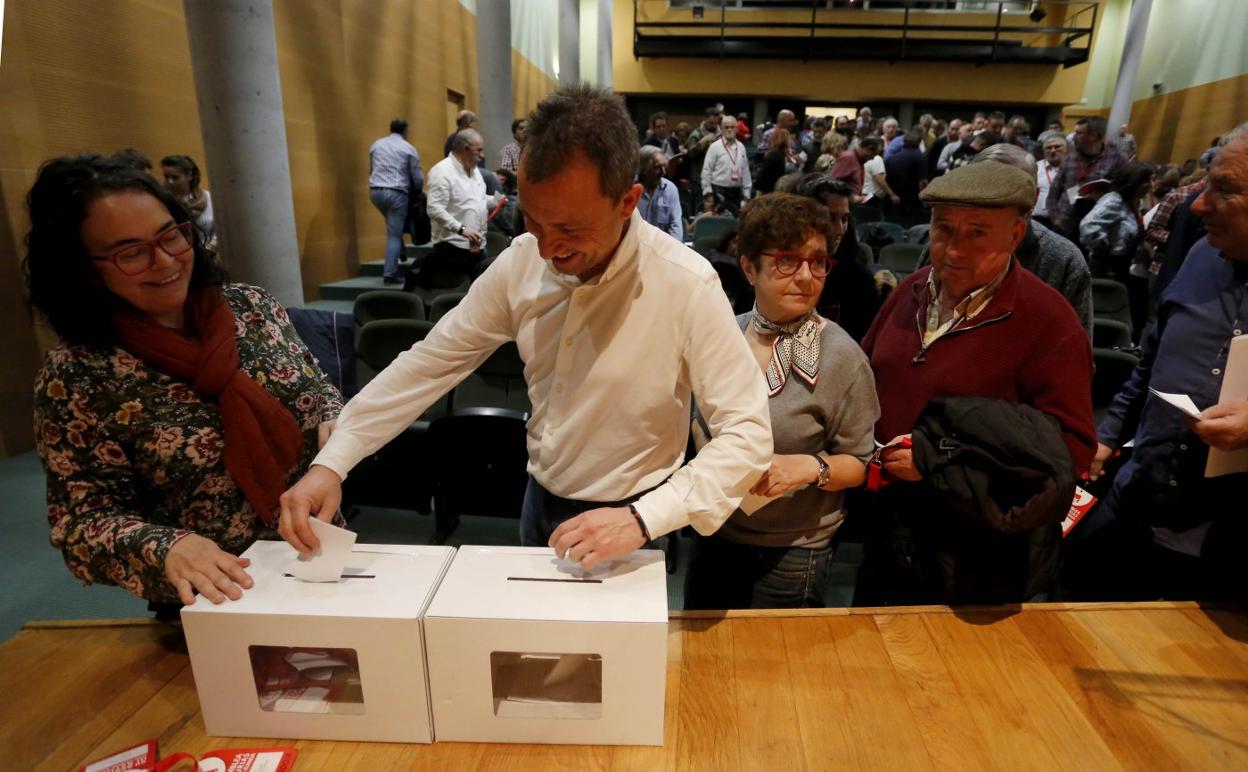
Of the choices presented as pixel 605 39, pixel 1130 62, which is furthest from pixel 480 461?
pixel 1130 62

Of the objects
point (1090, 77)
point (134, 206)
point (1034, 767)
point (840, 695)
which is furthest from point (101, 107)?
point (1090, 77)

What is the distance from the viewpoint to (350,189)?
7.34 metres

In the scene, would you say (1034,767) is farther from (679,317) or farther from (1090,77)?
(1090,77)

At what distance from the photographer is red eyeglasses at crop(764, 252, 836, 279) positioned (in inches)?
56.6

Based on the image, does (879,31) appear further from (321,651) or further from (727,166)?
(321,651)

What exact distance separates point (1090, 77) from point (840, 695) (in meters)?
19.9

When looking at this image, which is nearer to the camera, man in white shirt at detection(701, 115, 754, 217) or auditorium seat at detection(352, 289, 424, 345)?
auditorium seat at detection(352, 289, 424, 345)

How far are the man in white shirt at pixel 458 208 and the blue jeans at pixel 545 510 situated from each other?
4235 millimetres

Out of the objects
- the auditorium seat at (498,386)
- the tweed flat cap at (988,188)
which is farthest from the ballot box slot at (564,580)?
the auditorium seat at (498,386)

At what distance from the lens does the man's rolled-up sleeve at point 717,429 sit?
1.07m

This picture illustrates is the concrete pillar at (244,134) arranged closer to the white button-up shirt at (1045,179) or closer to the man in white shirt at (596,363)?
the man in white shirt at (596,363)

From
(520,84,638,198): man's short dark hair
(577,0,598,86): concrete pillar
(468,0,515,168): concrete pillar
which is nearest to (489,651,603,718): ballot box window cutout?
(520,84,638,198): man's short dark hair

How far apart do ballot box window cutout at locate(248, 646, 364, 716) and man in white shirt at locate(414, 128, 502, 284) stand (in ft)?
15.0

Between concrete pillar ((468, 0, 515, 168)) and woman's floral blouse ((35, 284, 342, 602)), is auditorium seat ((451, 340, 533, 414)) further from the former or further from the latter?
concrete pillar ((468, 0, 515, 168))
